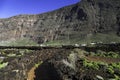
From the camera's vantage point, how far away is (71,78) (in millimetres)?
19453

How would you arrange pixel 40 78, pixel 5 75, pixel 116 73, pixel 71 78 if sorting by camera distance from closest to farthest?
pixel 5 75, pixel 71 78, pixel 116 73, pixel 40 78

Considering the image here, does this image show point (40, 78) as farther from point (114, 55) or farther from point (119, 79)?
point (114, 55)

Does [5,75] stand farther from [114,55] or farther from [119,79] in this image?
[114,55]

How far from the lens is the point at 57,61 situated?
80.3 feet

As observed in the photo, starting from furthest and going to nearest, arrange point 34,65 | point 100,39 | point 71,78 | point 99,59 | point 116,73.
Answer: point 100,39 → point 99,59 → point 34,65 → point 116,73 → point 71,78

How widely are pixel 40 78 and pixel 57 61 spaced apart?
80.9 inches

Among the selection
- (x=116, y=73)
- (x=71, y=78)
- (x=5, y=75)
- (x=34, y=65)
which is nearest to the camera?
(x=5, y=75)

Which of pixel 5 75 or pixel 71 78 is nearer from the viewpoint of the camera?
pixel 5 75

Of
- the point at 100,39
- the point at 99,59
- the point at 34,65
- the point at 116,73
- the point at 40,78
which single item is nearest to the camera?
the point at 116,73

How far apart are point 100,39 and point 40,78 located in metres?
169

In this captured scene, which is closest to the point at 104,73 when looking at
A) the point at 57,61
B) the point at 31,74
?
the point at 57,61

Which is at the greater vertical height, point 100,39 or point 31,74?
point 31,74

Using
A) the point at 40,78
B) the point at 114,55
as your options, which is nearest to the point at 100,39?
the point at 114,55

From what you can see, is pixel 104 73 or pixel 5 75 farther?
pixel 104 73
